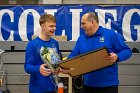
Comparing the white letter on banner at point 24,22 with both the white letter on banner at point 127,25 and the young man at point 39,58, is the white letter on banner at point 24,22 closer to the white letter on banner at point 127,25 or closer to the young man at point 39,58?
the white letter on banner at point 127,25

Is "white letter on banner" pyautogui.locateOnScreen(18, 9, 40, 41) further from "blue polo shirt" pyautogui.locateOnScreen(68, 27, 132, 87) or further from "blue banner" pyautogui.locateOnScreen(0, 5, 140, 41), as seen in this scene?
"blue polo shirt" pyautogui.locateOnScreen(68, 27, 132, 87)

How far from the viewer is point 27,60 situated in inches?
95.6

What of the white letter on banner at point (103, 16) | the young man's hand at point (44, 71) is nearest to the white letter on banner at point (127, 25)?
the white letter on banner at point (103, 16)

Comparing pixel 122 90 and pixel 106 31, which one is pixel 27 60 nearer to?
pixel 106 31

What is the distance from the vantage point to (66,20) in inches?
206

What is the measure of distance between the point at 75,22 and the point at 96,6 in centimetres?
46

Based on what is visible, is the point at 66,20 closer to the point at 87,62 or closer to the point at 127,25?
the point at 127,25

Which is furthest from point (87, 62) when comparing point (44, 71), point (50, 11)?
point (50, 11)

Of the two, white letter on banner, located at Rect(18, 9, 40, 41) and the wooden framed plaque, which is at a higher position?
white letter on banner, located at Rect(18, 9, 40, 41)

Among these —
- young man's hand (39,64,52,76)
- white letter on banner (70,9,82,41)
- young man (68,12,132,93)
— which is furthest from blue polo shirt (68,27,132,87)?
white letter on banner (70,9,82,41)

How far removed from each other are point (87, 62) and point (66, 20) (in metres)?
2.88

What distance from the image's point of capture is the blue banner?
5160 millimetres

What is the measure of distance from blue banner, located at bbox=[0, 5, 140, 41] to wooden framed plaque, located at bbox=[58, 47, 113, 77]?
2.67m

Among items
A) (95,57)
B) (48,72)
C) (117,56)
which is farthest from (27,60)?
(117,56)
